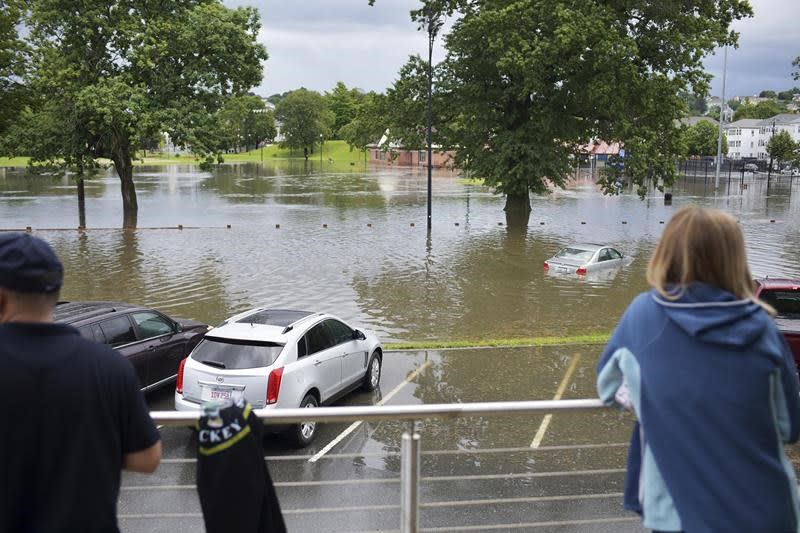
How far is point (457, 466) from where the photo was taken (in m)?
8.56

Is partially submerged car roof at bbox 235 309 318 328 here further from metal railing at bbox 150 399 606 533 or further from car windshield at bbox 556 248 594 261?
car windshield at bbox 556 248 594 261

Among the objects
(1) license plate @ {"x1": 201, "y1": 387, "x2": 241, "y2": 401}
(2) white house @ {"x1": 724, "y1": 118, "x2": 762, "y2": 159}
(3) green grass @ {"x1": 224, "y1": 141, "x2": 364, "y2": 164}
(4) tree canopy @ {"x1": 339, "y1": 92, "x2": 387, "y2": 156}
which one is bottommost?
(1) license plate @ {"x1": 201, "y1": 387, "x2": 241, "y2": 401}

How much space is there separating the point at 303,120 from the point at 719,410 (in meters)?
147

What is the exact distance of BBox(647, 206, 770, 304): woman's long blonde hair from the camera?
2.49 meters

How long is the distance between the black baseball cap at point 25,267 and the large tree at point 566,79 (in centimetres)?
2748

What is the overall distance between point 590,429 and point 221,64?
27.0m

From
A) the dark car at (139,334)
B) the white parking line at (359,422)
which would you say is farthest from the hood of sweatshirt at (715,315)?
the dark car at (139,334)

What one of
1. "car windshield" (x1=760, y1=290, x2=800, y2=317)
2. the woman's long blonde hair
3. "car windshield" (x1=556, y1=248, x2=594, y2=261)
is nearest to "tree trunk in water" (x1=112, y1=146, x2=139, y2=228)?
"car windshield" (x1=556, y1=248, x2=594, y2=261)

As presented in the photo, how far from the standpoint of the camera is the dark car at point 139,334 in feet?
36.4

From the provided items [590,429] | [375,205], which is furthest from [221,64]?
[590,429]

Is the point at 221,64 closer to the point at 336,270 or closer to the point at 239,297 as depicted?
the point at 336,270

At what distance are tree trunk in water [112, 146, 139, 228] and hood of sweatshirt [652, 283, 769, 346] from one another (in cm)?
3363

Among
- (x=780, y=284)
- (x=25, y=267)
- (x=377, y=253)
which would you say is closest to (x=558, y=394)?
(x=780, y=284)

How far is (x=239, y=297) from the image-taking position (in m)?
20.6
